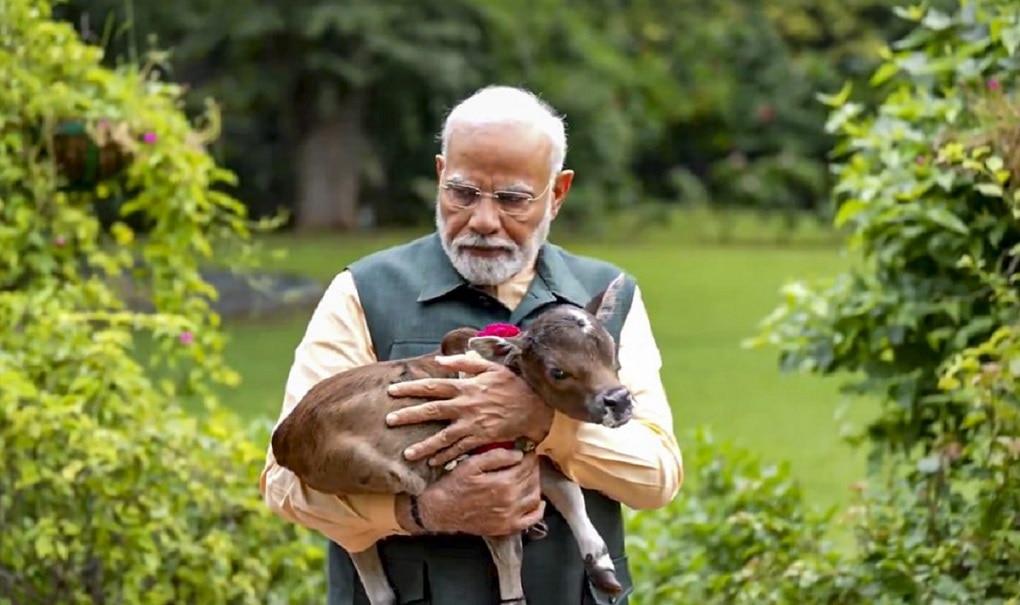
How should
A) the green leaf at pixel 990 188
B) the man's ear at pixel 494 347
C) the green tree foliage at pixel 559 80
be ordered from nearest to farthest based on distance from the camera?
the man's ear at pixel 494 347
the green leaf at pixel 990 188
the green tree foliage at pixel 559 80

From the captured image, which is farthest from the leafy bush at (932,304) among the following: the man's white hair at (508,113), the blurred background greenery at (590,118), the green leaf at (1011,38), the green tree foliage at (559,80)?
the green tree foliage at (559,80)

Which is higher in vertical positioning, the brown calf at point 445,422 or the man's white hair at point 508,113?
the man's white hair at point 508,113

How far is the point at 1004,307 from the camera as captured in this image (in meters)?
4.83

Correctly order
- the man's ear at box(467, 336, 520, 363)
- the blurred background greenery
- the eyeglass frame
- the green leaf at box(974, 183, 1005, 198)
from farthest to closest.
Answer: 1. the blurred background greenery
2. the green leaf at box(974, 183, 1005, 198)
3. the eyeglass frame
4. the man's ear at box(467, 336, 520, 363)

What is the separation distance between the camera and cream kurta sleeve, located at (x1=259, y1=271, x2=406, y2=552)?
3.09 m

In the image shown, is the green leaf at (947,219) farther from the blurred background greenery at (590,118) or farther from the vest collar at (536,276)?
the blurred background greenery at (590,118)

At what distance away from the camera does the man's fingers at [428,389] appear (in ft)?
9.84

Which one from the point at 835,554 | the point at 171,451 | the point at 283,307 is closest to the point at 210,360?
the point at 171,451

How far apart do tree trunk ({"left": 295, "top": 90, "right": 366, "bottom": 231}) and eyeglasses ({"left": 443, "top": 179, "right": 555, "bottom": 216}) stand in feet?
68.8

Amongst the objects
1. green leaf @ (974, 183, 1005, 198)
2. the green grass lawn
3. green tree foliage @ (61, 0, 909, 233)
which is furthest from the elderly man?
green tree foliage @ (61, 0, 909, 233)

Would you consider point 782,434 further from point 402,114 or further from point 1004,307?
point 402,114

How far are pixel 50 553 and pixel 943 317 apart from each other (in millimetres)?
2761

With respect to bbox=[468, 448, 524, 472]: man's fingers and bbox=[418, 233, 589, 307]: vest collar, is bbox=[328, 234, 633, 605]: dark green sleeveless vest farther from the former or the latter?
bbox=[468, 448, 524, 472]: man's fingers

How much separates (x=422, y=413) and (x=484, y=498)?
19 centimetres
